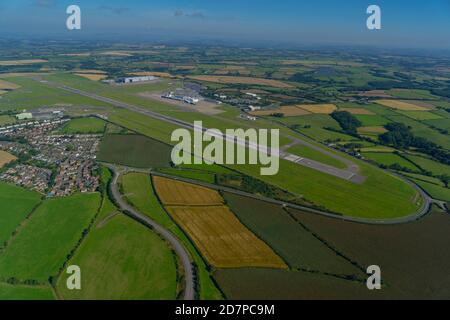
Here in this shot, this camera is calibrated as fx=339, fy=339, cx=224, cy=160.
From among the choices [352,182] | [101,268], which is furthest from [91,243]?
[352,182]

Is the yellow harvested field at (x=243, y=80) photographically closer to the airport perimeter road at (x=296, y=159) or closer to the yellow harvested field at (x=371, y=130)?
the airport perimeter road at (x=296, y=159)

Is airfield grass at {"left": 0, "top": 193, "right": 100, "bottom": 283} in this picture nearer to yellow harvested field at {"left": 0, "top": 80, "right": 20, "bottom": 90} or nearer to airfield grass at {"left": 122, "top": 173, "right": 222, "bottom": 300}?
airfield grass at {"left": 122, "top": 173, "right": 222, "bottom": 300}

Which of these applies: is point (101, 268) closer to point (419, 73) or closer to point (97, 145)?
point (97, 145)

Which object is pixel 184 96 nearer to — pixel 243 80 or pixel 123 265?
pixel 243 80

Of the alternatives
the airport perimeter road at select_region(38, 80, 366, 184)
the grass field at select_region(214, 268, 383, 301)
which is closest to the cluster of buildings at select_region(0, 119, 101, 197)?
the airport perimeter road at select_region(38, 80, 366, 184)

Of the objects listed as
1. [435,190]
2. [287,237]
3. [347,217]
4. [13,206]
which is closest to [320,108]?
[435,190]
